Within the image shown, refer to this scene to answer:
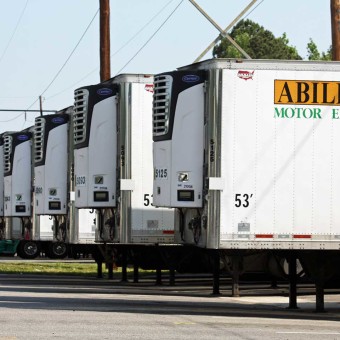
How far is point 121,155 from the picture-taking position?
88.2 ft

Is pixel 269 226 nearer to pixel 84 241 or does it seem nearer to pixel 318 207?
pixel 318 207

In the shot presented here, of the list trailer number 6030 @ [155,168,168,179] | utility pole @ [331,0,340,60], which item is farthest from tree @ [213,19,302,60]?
trailer number 6030 @ [155,168,168,179]

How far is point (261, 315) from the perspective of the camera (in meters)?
21.4

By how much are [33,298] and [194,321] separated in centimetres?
554

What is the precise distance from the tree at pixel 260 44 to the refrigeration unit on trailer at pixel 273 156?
112219mm

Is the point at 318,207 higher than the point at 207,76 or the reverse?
the reverse

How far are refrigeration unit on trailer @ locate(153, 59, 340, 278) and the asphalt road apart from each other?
1413mm

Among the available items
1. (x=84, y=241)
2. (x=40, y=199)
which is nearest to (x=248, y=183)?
(x=84, y=241)

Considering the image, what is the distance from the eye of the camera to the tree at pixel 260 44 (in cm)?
13625

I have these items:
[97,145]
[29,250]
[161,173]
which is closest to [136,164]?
[97,145]

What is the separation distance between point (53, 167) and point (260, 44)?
108m

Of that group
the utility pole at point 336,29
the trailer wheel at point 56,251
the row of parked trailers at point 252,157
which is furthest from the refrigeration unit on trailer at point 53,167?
the trailer wheel at point 56,251

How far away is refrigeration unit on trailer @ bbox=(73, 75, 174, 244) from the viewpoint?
87.7ft

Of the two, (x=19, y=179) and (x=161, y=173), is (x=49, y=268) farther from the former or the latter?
(x=161, y=173)
